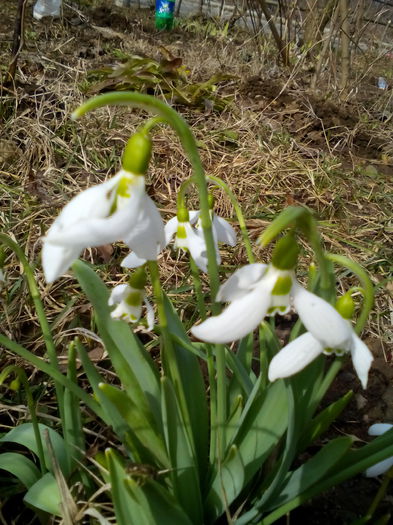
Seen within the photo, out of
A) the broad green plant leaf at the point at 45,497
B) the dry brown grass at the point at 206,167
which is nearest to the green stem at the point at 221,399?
the broad green plant leaf at the point at 45,497

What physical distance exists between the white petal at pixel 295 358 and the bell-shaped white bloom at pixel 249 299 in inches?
2.8

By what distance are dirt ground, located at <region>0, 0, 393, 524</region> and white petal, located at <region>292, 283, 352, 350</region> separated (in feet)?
2.31

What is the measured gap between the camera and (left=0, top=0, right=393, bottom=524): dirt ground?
66.5 inches

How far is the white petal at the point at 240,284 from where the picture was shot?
2.47 ft

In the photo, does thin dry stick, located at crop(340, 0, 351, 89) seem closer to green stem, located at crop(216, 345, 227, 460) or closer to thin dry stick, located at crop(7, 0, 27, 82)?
thin dry stick, located at crop(7, 0, 27, 82)

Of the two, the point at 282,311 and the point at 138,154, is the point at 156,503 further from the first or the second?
the point at 138,154

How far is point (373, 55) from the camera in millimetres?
5055

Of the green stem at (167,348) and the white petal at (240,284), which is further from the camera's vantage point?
the green stem at (167,348)

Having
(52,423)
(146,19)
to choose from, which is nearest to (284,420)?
(52,423)

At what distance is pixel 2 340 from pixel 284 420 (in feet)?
1.72

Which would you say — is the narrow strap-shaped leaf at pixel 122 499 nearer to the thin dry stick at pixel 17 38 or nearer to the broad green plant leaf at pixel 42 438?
the broad green plant leaf at pixel 42 438

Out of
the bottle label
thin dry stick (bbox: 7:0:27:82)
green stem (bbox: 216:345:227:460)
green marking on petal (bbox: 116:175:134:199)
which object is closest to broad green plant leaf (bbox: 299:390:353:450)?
green stem (bbox: 216:345:227:460)

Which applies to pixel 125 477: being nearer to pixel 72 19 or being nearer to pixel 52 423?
pixel 52 423

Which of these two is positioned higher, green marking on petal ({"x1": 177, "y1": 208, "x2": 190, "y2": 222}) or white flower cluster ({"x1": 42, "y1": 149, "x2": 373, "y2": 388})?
white flower cluster ({"x1": 42, "y1": 149, "x2": 373, "y2": 388})
